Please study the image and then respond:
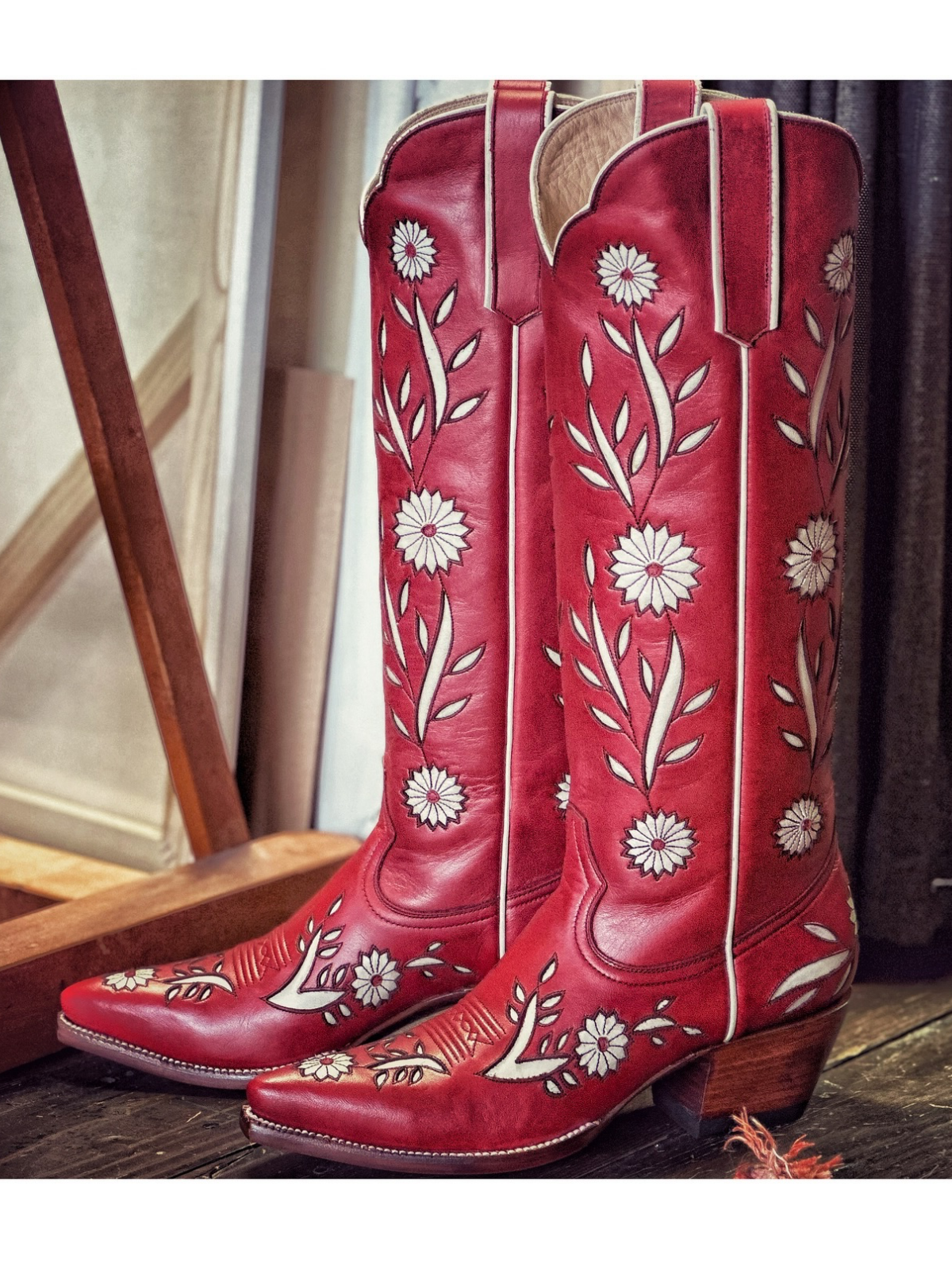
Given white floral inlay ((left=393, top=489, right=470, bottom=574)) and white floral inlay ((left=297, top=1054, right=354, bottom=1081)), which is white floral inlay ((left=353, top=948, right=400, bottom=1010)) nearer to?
white floral inlay ((left=297, top=1054, right=354, bottom=1081))

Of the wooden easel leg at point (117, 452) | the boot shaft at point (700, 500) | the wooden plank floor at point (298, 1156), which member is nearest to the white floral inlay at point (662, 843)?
the boot shaft at point (700, 500)

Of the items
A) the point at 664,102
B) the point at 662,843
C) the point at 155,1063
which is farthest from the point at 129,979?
the point at 664,102

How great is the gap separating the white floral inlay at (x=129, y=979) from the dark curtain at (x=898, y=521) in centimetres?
73

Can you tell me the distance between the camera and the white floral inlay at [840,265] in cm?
87

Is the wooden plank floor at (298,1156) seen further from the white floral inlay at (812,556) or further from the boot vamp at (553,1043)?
the white floral inlay at (812,556)

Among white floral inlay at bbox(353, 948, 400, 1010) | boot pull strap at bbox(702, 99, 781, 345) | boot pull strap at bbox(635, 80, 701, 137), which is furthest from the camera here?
white floral inlay at bbox(353, 948, 400, 1010)

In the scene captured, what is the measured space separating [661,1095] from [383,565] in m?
0.49

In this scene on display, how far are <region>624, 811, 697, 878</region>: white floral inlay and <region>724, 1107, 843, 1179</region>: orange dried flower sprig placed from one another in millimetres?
201

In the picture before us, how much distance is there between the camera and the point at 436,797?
1055mm

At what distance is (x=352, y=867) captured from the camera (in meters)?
1.09

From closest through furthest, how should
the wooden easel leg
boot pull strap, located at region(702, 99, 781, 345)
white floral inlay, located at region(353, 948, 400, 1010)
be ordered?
boot pull strap, located at region(702, 99, 781, 345) < white floral inlay, located at region(353, 948, 400, 1010) < the wooden easel leg

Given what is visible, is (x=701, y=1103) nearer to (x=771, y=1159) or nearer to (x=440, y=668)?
(x=771, y=1159)

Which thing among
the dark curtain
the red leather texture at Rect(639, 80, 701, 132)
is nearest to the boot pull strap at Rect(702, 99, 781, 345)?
the red leather texture at Rect(639, 80, 701, 132)

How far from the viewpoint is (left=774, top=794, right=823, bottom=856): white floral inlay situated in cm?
93
